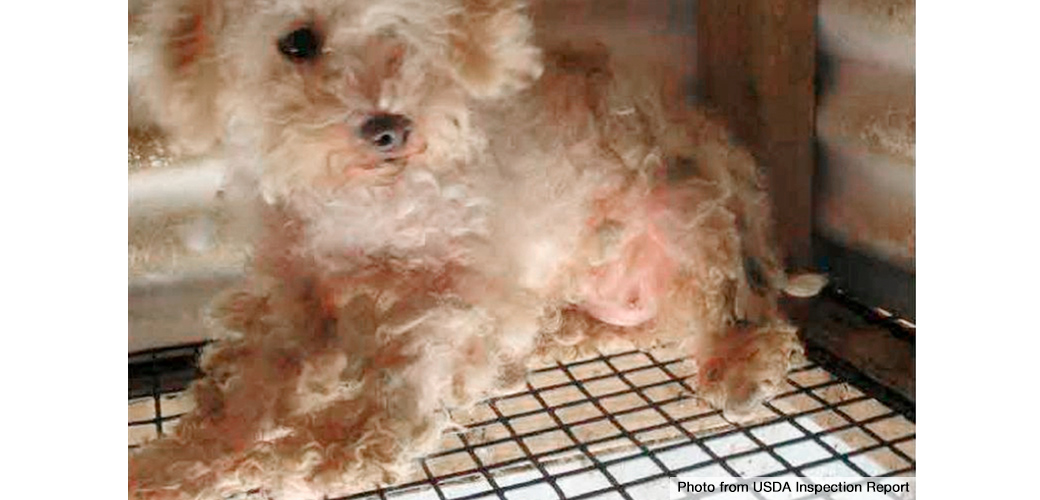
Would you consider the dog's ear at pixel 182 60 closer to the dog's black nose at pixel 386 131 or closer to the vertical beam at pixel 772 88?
the dog's black nose at pixel 386 131

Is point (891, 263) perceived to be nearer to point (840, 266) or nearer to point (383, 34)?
point (840, 266)

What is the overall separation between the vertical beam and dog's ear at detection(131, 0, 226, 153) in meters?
0.57

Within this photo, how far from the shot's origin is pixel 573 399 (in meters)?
1.16

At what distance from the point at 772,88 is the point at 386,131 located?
53 centimetres

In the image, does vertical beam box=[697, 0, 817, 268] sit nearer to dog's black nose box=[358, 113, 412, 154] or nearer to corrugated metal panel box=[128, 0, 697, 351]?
corrugated metal panel box=[128, 0, 697, 351]

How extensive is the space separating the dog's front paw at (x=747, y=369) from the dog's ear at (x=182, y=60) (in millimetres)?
549

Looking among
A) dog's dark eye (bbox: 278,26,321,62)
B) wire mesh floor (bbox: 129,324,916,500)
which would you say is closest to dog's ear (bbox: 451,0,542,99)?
dog's dark eye (bbox: 278,26,321,62)

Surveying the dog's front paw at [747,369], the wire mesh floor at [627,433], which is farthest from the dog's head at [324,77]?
the dog's front paw at [747,369]

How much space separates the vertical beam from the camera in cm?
119

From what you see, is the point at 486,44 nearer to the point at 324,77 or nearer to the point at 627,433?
the point at 324,77
